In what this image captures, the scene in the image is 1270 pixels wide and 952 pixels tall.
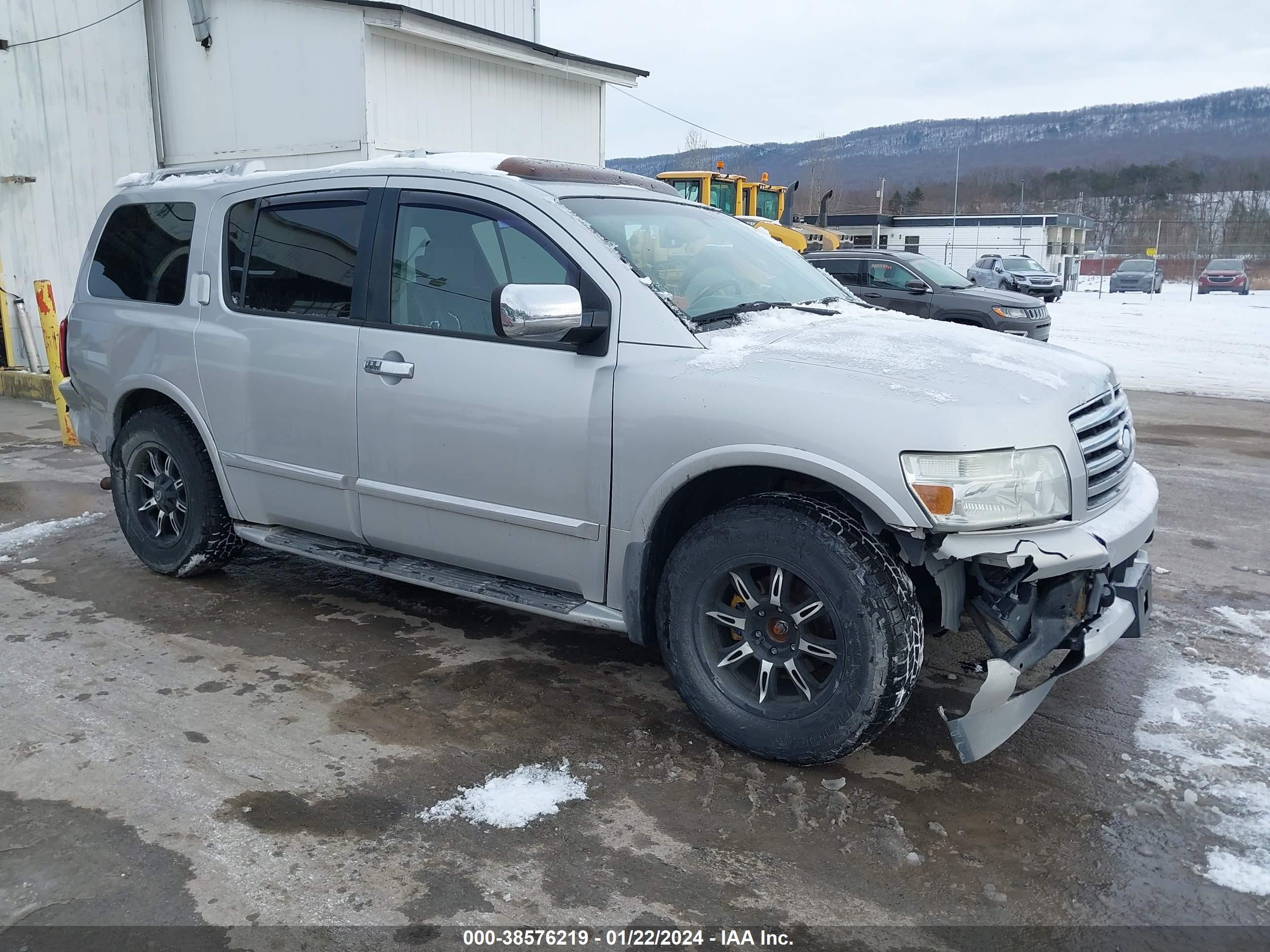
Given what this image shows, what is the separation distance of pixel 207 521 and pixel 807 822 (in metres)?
3.26

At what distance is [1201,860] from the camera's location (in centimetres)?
281

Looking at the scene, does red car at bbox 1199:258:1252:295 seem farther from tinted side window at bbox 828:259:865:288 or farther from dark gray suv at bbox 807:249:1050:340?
tinted side window at bbox 828:259:865:288

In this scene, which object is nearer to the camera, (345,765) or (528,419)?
(345,765)

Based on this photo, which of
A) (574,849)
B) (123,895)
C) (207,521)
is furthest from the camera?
(207,521)

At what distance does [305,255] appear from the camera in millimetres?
4398

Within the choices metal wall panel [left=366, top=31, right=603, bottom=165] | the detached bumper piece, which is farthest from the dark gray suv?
the detached bumper piece

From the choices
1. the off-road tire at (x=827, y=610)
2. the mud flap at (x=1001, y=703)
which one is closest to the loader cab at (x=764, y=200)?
the off-road tire at (x=827, y=610)

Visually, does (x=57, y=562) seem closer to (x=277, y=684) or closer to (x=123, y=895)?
(x=277, y=684)

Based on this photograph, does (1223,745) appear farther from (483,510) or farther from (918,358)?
(483,510)

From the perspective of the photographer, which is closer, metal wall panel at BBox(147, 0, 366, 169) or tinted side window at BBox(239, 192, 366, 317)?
tinted side window at BBox(239, 192, 366, 317)

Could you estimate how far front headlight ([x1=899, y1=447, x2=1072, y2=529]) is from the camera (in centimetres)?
291

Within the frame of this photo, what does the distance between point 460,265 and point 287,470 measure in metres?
1.23

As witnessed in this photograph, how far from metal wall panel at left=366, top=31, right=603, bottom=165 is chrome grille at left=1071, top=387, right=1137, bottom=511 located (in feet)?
29.6

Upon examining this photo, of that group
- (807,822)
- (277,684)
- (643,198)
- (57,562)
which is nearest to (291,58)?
(57,562)
